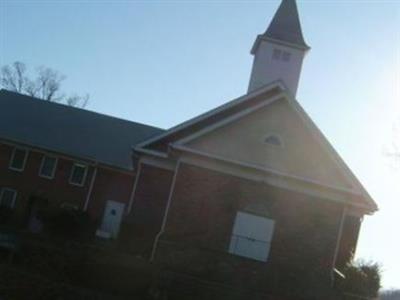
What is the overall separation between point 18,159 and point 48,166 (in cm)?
180

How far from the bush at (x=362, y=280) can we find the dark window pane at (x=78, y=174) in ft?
57.3

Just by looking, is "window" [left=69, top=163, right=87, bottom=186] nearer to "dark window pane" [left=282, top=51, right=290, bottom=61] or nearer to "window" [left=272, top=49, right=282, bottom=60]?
"window" [left=272, top=49, right=282, bottom=60]

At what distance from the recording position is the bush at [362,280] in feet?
85.1

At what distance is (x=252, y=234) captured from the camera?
2525cm

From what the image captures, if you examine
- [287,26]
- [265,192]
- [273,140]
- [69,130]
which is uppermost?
[287,26]

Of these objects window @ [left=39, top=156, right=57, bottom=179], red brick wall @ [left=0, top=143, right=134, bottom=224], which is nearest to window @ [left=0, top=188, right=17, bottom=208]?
red brick wall @ [left=0, top=143, right=134, bottom=224]

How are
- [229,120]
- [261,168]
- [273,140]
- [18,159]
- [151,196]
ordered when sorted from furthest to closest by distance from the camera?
[18,159]
[151,196]
[273,140]
[229,120]
[261,168]

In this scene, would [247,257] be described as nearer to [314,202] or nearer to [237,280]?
[237,280]

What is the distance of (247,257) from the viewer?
24.2 metres

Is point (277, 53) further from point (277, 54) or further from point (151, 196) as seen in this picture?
point (151, 196)

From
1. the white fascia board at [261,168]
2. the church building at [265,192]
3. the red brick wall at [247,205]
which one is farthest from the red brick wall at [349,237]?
the white fascia board at [261,168]

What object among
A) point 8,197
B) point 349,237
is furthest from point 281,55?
point 8,197

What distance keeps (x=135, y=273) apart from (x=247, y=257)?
4443mm

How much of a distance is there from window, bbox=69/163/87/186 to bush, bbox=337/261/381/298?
57.0 ft
